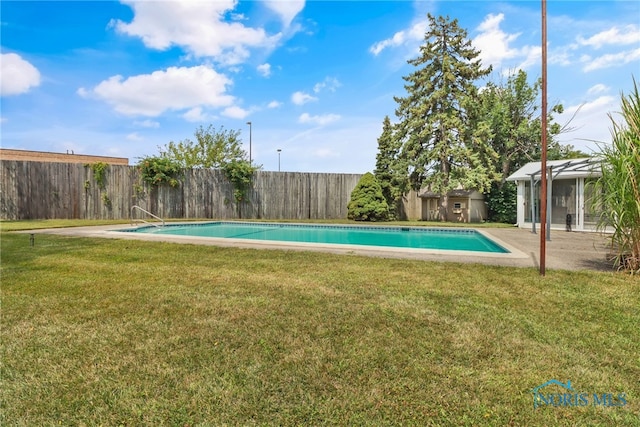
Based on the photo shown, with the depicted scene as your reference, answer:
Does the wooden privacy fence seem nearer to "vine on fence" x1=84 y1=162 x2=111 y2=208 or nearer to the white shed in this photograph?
"vine on fence" x1=84 y1=162 x2=111 y2=208

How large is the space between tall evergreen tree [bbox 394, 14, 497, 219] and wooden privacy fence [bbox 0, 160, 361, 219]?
3.70 m

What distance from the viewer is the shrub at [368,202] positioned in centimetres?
1463

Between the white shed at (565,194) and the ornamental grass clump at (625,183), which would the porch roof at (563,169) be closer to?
the white shed at (565,194)

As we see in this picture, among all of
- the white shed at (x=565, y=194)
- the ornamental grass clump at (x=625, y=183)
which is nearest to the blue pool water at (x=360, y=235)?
the ornamental grass clump at (x=625, y=183)

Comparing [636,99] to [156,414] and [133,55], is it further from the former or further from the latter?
[133,55]

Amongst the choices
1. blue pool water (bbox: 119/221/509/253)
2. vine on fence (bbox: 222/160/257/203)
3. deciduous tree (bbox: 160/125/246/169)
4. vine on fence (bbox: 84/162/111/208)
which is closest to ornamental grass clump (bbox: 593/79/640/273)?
blue pool water (bbox: 119/221/509/253)

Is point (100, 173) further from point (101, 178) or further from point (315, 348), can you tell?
point (315, 348)

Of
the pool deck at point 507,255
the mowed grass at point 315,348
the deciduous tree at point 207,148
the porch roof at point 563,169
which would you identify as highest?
the deciduous tree at point 207,148

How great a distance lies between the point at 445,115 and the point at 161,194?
13384 millimetres

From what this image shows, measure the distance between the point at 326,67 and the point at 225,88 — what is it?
550cm

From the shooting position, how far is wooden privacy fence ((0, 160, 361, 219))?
1335cm

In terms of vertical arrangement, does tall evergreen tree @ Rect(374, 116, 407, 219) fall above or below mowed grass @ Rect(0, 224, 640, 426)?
above

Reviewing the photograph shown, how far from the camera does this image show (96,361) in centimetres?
204

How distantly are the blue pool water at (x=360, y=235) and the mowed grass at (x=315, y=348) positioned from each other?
12.5 ft
